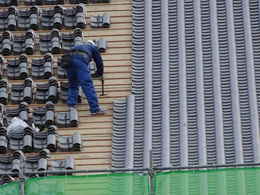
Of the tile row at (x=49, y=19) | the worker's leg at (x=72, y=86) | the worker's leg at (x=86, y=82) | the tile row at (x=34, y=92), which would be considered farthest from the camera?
the tile row at (x=49, y=19)

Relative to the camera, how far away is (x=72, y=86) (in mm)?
21641

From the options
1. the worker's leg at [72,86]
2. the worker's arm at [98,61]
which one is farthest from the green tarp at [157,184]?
the worker's arm at [98,61]

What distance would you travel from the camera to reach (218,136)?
68.9 feet

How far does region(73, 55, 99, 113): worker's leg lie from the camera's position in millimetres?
21391

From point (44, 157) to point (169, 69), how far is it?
3126mm

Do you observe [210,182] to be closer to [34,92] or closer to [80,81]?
[80,81]

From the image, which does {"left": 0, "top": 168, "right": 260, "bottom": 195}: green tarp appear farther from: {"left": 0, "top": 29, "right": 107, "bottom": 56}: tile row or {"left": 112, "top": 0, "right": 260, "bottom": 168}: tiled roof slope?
{"left": 0, "top": 29, "right": 107, "bottom": 56}: tile row

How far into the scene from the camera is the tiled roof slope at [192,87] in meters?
20.8

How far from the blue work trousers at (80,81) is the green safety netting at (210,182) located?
13.1ft

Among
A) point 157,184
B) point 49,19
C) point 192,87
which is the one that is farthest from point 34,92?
point 157,184

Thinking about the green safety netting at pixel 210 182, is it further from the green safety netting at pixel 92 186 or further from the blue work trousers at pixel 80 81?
the blue work trousers at pixel 80 81

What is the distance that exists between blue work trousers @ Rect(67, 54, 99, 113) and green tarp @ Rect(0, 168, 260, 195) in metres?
3.74

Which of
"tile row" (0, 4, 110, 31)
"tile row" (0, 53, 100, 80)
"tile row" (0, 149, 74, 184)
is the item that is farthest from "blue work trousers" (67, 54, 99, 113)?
"tile row" (0, 4, 110, 31)

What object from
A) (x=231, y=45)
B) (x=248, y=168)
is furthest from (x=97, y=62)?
(x=248, y=168)
